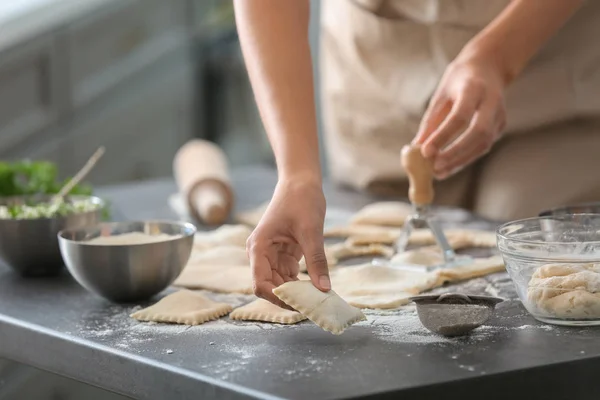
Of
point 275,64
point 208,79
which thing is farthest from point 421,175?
point 208,79

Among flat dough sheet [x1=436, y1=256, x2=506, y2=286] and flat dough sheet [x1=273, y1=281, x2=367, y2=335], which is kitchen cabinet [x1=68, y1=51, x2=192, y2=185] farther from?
flat dough sheet [x1=273, y1=281, x2=367, y2=335]

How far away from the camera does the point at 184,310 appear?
1.32 m

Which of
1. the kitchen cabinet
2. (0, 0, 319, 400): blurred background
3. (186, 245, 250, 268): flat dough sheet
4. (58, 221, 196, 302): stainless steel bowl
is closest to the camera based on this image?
(58, 221, 196, 302): stainless steel bowl

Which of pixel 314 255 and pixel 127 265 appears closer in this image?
pixel 314 255

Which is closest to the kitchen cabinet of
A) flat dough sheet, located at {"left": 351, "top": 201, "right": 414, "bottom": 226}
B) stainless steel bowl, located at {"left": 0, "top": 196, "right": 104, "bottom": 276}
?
flat dough sheet, located at {"left": 351, "top": 201, "right": 414, "bottom": 226}

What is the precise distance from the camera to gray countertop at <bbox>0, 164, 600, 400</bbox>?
103cm

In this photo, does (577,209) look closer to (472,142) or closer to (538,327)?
(472,142)

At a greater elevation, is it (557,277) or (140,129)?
(140,129)

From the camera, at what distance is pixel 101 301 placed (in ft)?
4.73

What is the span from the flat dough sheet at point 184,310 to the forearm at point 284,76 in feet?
0.70

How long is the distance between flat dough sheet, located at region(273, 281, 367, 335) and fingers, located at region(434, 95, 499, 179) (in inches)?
18.3

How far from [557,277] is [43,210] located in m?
0.89

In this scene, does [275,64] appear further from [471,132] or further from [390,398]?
[390,398]

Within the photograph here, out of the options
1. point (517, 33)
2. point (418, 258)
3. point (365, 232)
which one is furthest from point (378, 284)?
point (517, 33)
